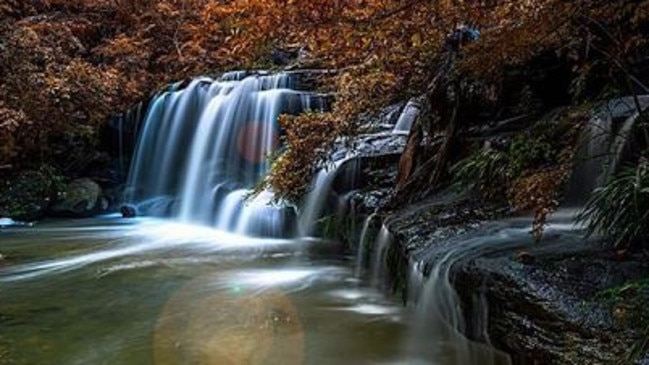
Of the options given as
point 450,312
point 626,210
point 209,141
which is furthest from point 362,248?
point 209,141

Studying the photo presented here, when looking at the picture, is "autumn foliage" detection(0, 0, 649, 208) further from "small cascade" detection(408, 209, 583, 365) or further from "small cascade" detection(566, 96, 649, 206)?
"small cascade" detection(408, 209, 583, 365)

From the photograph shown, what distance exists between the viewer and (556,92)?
22.6 feet

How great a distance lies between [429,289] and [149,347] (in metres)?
2.03

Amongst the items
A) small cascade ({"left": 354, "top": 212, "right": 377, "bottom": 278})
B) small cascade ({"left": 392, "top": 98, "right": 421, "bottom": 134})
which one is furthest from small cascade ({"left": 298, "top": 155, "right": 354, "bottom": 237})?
small cascade ({"left": 392, "top": 98, "right": 421, "bottom": 134})

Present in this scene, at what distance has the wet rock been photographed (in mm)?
12586

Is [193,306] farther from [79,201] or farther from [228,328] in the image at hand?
[79,201]

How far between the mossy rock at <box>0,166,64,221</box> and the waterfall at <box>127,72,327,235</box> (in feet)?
5.12

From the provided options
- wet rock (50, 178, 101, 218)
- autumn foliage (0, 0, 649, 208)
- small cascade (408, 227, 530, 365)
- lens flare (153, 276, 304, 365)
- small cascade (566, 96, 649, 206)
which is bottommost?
lens flare (153, 276, 304, 365)

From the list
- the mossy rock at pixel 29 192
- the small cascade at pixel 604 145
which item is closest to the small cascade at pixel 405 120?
the small cascade at pixel 604 145

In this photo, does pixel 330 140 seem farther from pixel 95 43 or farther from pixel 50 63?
pixel 95 43

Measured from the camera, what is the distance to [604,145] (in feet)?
16.8

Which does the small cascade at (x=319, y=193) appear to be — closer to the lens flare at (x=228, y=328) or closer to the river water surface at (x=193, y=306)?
the river water surface at (x=193, y=306)

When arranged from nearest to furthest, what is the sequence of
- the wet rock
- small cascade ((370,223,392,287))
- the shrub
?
the shrub
small cascade ((370,223,392,287))
the wet rock

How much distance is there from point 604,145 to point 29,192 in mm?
11446
